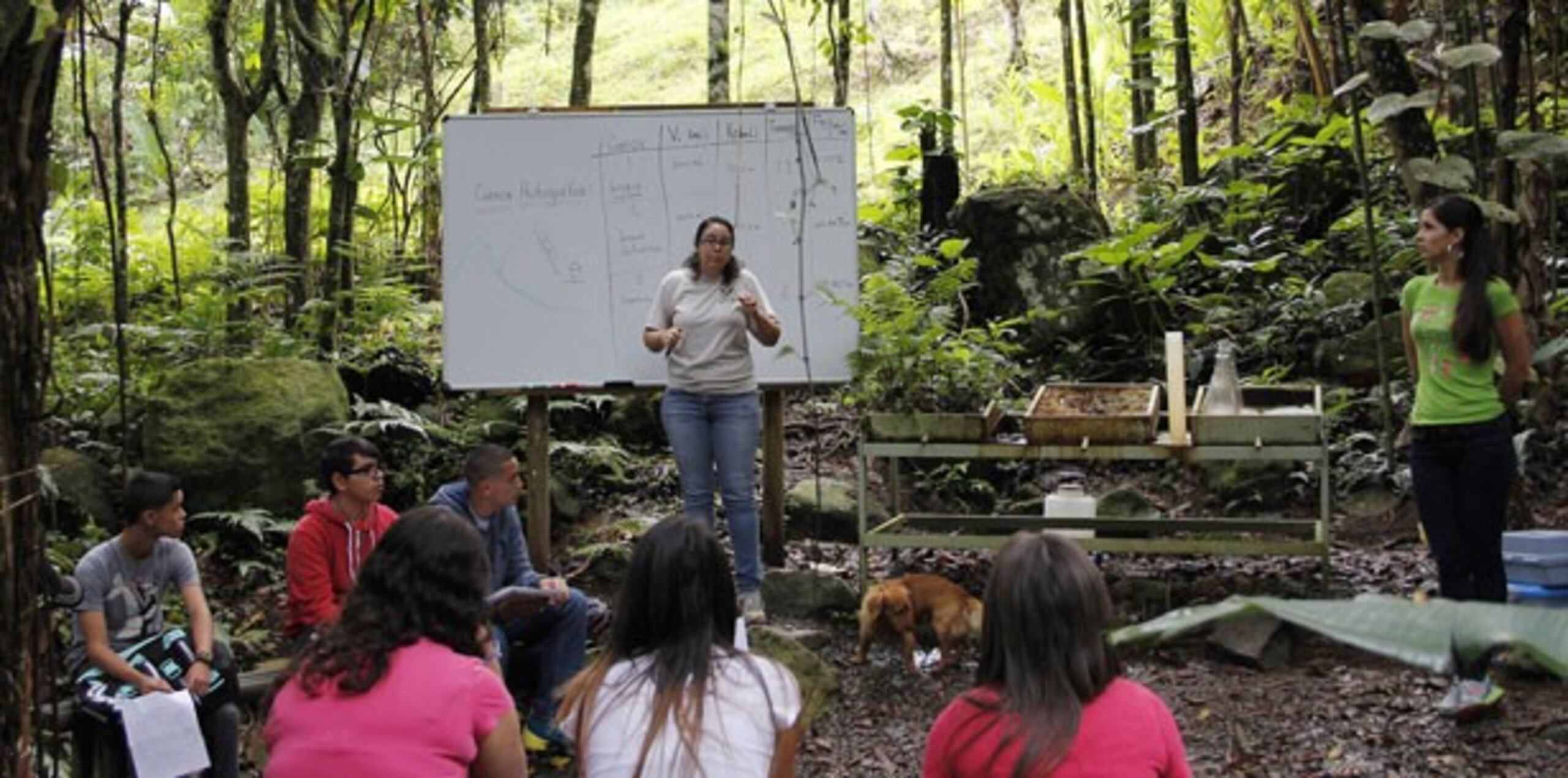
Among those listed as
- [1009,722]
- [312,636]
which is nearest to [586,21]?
[312,636]

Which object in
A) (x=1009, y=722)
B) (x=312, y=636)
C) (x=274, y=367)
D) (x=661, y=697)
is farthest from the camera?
(x=274, y=367)

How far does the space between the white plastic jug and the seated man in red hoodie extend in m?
2.62

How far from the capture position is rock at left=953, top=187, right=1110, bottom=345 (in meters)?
8.68

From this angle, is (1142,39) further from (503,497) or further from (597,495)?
(503,497)

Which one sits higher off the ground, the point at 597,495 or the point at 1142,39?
the point at 1142,39

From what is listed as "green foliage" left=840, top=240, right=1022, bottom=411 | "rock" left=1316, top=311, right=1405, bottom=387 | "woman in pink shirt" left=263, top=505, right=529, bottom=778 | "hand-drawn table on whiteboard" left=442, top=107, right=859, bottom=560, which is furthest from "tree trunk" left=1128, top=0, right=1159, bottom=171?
"woman in pink shirt" left=263, top=505, right=529, bottom=778

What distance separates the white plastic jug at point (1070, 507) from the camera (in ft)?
18.8

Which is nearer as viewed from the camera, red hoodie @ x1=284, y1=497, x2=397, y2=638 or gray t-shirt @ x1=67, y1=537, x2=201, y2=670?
gray t-shirt @ x1=67, y1=537, x2=201, y2=670

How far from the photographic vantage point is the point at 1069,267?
876 cm

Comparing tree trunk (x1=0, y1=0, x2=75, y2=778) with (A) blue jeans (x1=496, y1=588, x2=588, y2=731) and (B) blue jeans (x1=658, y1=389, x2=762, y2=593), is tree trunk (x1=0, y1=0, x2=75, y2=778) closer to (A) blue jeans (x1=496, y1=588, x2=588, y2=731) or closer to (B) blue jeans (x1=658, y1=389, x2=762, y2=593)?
(A) blue jeans (x1=496, y1=588, x2=588, y2=731)

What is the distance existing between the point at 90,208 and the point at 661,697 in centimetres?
736

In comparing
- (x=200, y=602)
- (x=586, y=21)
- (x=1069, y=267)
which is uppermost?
(x=586, y=21)

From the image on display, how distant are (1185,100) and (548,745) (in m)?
6.70

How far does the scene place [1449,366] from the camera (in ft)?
14.1
